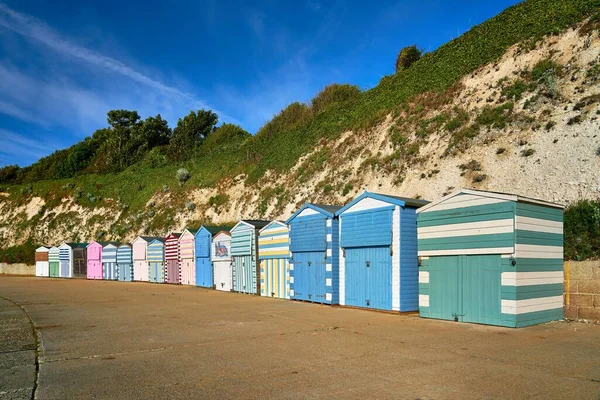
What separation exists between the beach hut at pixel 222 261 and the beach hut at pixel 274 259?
11.8 feet

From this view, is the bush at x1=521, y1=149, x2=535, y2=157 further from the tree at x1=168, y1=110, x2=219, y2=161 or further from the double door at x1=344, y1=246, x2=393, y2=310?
the tree at x1=168, y1=110, x2=219, y2=161

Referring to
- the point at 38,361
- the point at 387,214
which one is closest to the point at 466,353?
the point at 387,214

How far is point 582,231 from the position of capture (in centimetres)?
1476

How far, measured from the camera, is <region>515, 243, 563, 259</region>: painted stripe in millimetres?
12547

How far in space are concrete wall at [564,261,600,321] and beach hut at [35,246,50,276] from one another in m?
50.6

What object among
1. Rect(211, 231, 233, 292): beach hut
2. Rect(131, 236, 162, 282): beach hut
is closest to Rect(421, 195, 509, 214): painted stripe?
Rect(211, 231, 233, 292): beach hut

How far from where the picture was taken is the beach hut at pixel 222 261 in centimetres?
2678

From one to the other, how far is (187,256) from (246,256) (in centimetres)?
878

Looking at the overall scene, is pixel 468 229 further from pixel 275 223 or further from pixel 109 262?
pixel 109 262

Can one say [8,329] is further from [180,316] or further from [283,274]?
[283,274]

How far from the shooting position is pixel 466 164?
23312mm

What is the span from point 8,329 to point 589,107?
74.0 feet

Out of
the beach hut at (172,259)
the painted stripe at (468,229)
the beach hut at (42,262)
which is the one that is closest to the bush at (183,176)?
the beach hut at (42,262)

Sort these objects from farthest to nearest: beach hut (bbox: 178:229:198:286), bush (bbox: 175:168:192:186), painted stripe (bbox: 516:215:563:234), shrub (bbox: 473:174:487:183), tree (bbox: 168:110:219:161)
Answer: tree (bbox: 168:110:219:161) → bush (bbox: 175:168:192:186) → beach hut (bbox: 178:229:198:286) → shrub (bbox: 473:174:487:183) → painted stripe (bbox: 516:215:563:234)
